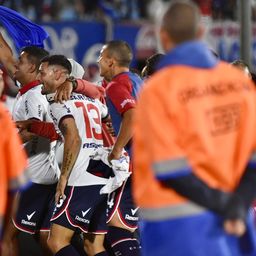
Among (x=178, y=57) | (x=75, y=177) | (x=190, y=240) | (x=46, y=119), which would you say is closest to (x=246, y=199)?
(x=190, y=240)

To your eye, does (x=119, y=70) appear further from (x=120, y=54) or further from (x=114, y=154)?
(x=114, y=154)

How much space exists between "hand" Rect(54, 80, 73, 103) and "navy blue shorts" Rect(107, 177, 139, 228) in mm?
1019

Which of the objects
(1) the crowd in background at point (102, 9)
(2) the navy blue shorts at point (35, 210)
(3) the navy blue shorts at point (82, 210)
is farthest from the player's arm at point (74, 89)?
(1) the crowd in background at point (102, 9)

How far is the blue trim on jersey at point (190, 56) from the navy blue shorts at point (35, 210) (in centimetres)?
419

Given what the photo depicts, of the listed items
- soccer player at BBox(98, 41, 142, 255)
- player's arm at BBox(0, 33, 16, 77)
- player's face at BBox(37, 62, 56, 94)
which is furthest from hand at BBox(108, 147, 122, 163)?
player's arm at BBox(0, 33, 16, 77)

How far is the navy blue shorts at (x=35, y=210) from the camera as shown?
877 cm

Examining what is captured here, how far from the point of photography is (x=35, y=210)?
348 inches

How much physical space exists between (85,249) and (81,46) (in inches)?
405

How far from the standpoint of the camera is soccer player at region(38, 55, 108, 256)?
8078 millimetres

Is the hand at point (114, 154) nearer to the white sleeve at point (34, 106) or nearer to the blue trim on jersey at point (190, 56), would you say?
the white sleeve at point (34, 106)

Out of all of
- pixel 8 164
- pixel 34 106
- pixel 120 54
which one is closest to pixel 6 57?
pixel 34 106

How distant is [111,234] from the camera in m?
8.79

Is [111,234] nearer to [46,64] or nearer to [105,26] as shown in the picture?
[46,64]

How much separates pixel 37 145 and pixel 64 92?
94 centimetres
